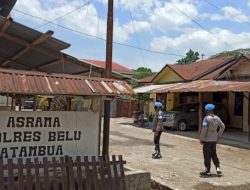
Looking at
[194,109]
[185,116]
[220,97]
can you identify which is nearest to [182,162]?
[185,116]

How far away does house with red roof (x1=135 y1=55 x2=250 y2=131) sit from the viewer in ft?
69.5

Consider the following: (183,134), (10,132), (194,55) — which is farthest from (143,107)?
(194,55)

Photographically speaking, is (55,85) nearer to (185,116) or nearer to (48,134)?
(48,134)

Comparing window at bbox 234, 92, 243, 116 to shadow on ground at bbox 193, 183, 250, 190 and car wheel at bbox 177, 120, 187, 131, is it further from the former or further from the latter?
shadow on ground at bbox 193, 183, 250, 190

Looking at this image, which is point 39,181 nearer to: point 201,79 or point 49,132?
point 49,132

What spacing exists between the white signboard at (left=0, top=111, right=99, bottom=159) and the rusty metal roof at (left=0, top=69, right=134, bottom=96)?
2.81 ft

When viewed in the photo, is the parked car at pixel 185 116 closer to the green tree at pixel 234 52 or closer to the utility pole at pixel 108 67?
the utility pole at pixel 108 67

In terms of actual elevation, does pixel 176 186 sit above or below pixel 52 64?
below

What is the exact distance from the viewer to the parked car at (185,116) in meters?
23.3

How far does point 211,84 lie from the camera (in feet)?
71.6

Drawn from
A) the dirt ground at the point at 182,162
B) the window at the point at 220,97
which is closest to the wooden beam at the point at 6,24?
the dirt ground at the point at 182,162

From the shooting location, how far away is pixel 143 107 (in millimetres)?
33188

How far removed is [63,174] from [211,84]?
52.0ft

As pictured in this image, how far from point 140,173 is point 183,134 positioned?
43.7 feet
